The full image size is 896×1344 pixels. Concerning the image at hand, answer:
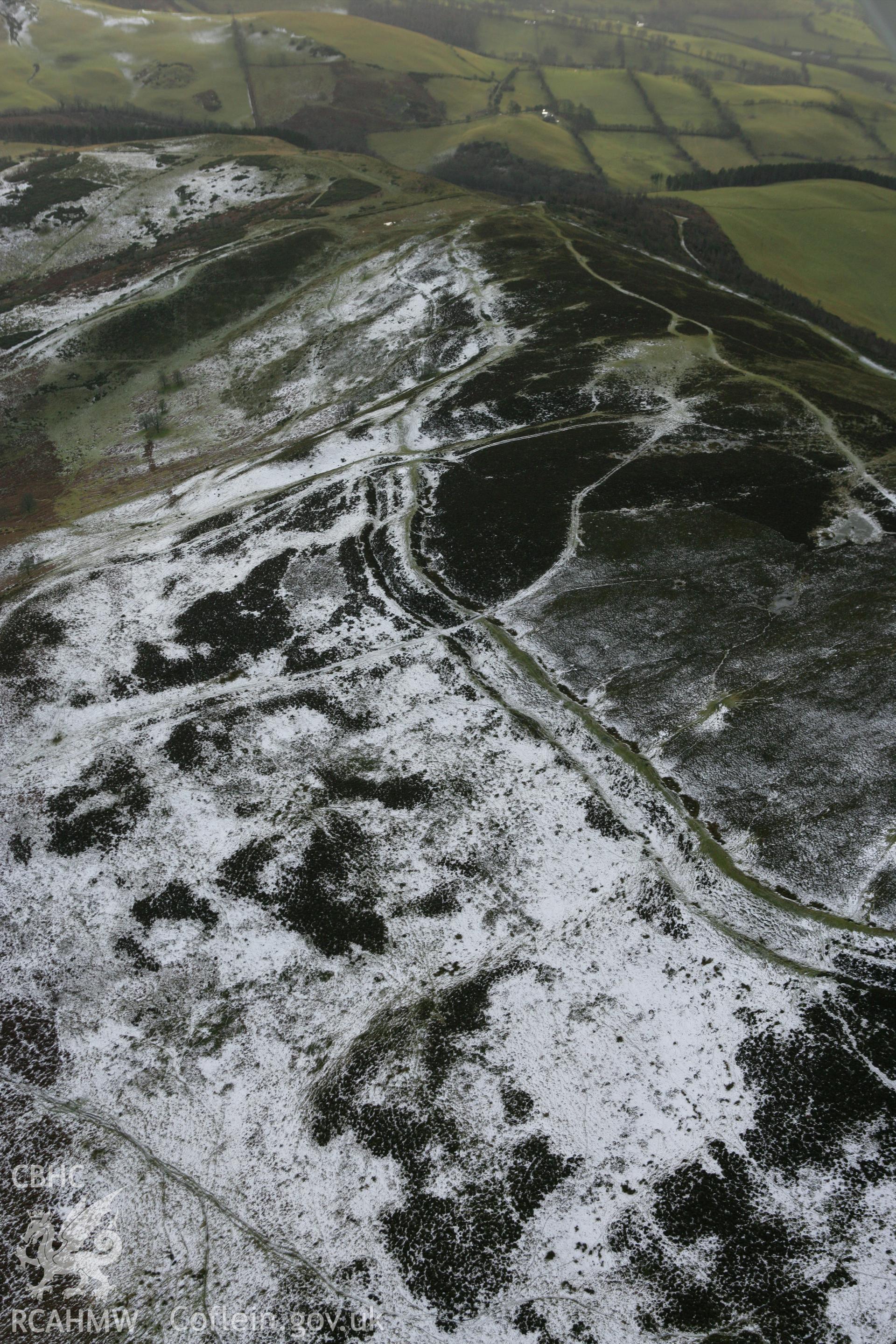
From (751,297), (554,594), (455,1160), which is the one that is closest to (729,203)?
(751,297)

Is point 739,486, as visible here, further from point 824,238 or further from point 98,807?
point 824,238

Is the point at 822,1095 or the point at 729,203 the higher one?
the point at 729,203

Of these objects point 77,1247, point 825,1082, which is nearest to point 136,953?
point 77,1247

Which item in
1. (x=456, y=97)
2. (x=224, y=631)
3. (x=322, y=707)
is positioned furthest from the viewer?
(x=456, y=97)

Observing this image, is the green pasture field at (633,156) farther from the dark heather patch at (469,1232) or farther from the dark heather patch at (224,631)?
the dark heather patch at (469,1232)

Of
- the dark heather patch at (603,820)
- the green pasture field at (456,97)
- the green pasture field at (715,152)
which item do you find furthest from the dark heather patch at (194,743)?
the green pasture field at (456,97)

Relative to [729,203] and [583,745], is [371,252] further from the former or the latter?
[583,745]

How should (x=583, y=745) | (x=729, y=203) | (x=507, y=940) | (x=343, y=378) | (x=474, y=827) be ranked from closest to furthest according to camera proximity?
1. (x=507, y=940)
2. (x=474, y=827)
3. (x=583, y=745)
4. (x=343, y=378)
5. (x=729, y=203)

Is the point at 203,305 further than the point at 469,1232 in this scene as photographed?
Yes
